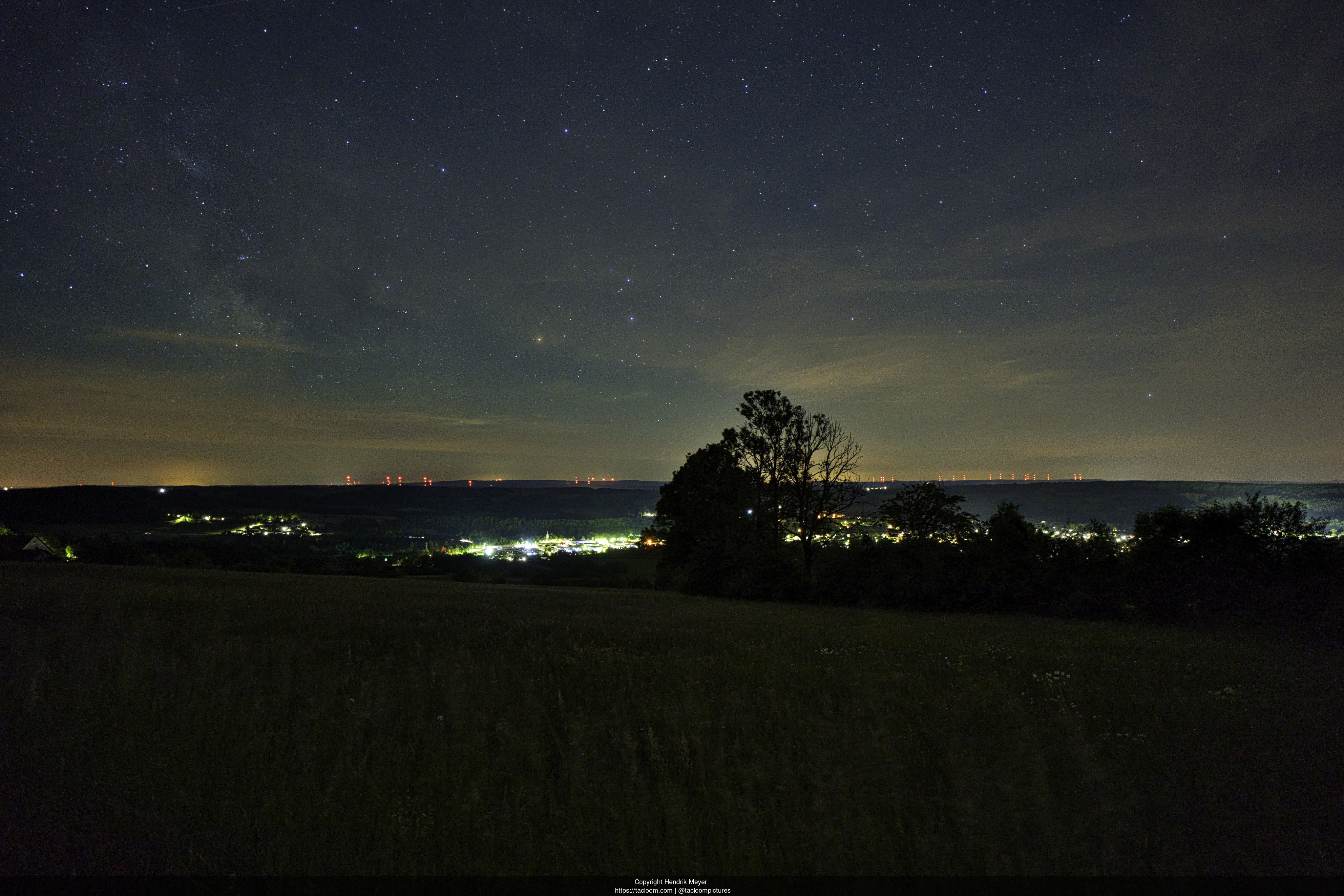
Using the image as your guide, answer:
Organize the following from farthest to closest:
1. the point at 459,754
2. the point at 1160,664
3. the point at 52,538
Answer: the point at 52,538 < the point at 1160,664 < the point at 459,754

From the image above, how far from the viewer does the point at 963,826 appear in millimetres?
4031

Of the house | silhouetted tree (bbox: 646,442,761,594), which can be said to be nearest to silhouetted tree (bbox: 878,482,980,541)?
silhouetted tree (bbox: 646,442,761,594)

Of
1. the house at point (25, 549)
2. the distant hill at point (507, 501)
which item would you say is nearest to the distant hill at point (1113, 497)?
the distant hill at point (507, 501)

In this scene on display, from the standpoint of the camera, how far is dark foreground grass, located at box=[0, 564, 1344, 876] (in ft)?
12.6

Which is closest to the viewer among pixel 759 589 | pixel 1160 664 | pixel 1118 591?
pixel 1160 664

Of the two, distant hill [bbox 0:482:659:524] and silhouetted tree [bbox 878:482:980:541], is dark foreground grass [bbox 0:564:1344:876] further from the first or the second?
distant hill [bbox 0:482:659:524]

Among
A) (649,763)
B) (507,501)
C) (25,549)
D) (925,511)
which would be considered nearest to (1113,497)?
(925,511)

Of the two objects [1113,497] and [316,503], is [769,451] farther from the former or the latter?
[316,503]

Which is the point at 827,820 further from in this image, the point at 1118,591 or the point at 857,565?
the point at 857,565

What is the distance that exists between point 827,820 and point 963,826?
0.84m

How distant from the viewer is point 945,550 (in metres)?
23.5

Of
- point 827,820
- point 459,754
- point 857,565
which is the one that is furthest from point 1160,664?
point 857,565

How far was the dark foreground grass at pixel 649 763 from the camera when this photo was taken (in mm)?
3842

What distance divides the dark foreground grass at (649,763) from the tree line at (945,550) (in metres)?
9.42
